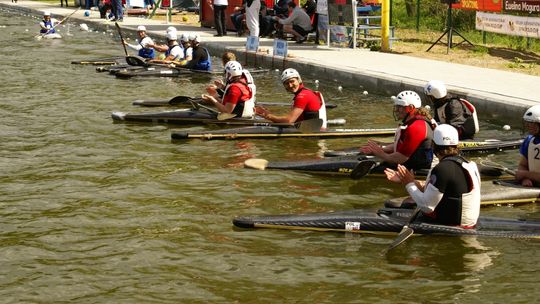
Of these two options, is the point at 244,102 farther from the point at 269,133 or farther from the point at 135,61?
the point at 135,61

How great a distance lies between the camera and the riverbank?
18000mm

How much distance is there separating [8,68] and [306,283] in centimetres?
1917

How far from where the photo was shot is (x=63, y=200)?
12.5 m

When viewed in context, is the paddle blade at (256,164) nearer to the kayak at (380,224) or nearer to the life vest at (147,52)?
the kayak at (380,224)

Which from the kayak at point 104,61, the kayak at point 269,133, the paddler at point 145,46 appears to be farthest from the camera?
the kayak at point 104,61

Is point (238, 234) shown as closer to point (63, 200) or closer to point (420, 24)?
point (63, 200)

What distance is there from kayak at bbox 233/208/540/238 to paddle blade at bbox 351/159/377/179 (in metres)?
2.07

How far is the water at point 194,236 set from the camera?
30.4ft

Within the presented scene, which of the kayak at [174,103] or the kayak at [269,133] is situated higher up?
the kayak at [174,103]

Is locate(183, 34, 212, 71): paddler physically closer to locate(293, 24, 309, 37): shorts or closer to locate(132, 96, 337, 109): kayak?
locate(132, 96, 337, 109): kayak

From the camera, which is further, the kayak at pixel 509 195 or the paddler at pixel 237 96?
the paddler at pixel 237 96

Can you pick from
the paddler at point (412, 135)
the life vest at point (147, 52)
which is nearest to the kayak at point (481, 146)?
the paddler at point (412, 135)

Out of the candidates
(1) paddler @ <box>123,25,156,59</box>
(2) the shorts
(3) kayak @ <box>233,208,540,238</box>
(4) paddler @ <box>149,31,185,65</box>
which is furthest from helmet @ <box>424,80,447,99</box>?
(2) the shorts

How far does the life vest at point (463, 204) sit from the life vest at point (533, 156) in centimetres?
194
